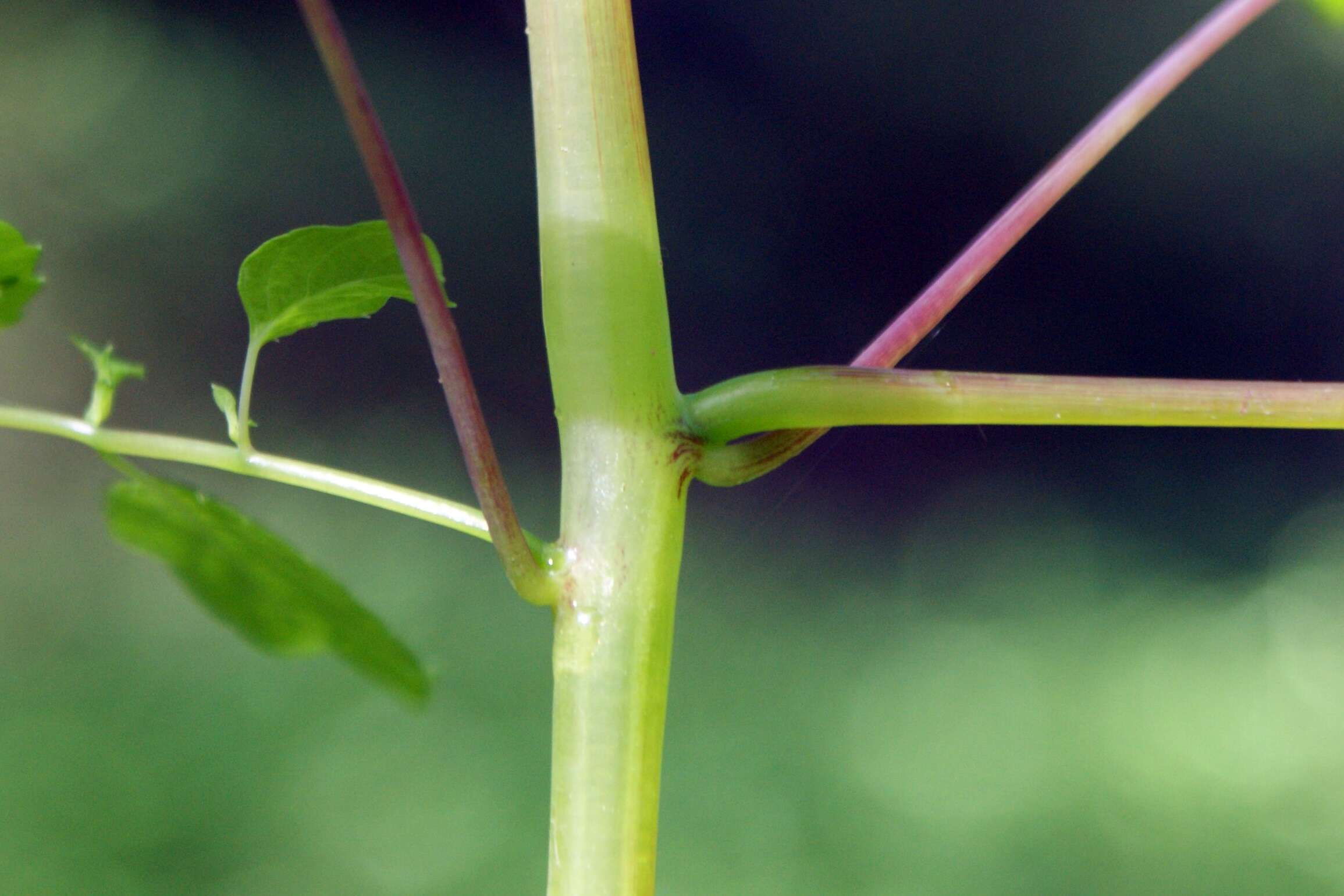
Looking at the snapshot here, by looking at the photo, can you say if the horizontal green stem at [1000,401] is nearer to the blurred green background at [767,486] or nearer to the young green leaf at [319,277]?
the young green leaf at [319,277]

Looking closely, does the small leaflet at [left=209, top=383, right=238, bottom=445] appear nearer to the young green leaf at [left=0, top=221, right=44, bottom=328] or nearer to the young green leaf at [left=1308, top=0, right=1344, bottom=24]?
the young green leaf at [left=0, top=221, right=44, bottom=328]

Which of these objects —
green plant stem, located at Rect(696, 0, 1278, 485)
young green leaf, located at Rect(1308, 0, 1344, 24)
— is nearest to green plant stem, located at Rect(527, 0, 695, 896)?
green plant stem, located at Rect(696, 0, 1278, 485)

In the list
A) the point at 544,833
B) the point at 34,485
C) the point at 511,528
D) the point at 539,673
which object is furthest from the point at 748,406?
the point at 34,485

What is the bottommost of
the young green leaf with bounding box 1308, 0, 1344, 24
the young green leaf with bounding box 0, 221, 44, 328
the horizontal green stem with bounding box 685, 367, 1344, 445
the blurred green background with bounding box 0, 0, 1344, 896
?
the horizontal green stem with bounding box 685, 367, 1344, 445

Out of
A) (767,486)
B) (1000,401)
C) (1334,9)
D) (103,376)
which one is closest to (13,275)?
(103,376)

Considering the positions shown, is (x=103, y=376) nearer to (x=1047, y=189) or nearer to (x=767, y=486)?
(x=1047, y=189)

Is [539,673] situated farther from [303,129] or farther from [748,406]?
[748,406]

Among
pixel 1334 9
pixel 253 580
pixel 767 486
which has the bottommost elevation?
pixel 253 580
